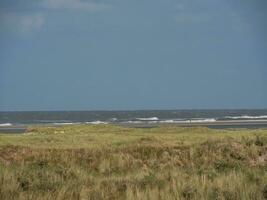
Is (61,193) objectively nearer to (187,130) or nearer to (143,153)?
(143,153)

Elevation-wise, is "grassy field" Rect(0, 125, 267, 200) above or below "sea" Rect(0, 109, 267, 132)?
below

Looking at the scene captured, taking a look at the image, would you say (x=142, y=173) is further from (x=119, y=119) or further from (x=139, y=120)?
(x=119, y=119)

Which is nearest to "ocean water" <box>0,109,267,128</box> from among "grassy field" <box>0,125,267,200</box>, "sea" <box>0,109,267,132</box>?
"sea" <box>0,109,267,132</box>

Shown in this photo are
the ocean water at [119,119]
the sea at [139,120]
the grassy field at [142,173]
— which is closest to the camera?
the grassy field at [142,173]

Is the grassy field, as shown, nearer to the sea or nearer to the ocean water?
the sea

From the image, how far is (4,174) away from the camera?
13.4 meters

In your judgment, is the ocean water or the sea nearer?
the sea

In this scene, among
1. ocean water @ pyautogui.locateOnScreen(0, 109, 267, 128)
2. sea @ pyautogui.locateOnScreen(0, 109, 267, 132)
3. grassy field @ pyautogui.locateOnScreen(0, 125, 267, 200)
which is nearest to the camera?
grassy field @ pyautogui.locateOnScreen(0, 125, 267, 200)

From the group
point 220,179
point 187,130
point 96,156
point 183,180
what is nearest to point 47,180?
point 183,180

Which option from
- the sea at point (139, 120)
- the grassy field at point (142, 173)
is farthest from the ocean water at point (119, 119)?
the grassy field at point (142, 173)

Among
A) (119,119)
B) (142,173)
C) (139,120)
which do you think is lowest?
(142,173)

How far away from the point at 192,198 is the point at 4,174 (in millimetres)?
4332

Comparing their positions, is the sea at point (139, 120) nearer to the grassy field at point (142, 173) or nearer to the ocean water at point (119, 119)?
the ocean water at point (119, 119)

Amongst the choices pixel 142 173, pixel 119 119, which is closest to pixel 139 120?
pixel 119 119
